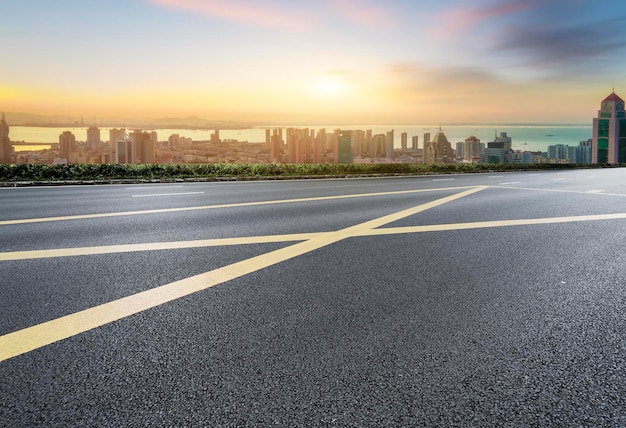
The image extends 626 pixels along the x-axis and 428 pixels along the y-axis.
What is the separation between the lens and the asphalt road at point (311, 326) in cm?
281

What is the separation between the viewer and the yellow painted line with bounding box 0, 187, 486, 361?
3.74 meters

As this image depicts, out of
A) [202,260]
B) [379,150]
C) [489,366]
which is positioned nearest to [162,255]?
[202,260]

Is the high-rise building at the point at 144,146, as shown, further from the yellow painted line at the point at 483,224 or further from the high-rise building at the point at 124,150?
the yellow painted line at the point at 483,224

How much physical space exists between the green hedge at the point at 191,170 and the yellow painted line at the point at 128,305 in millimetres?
16109

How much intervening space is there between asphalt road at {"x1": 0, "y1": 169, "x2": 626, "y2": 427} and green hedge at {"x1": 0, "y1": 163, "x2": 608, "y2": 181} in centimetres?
1263

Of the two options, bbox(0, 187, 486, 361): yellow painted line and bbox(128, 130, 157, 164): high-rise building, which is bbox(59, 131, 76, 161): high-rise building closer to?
bbox(128, 130, 157, 164): high-rise building

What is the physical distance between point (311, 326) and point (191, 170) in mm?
20987

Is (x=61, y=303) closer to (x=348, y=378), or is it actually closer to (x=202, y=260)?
(x=202, y=260)

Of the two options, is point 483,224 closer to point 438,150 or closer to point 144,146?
point 144,146

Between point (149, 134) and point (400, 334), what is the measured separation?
83.6ft

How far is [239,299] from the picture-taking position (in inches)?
188

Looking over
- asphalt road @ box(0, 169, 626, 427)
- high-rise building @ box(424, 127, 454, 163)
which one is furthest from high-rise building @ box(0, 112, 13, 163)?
high-rise building @ box(424, 127, 454, 163)

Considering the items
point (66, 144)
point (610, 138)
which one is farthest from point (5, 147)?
point (610, 138)

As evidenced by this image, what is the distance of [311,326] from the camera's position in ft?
13.2
